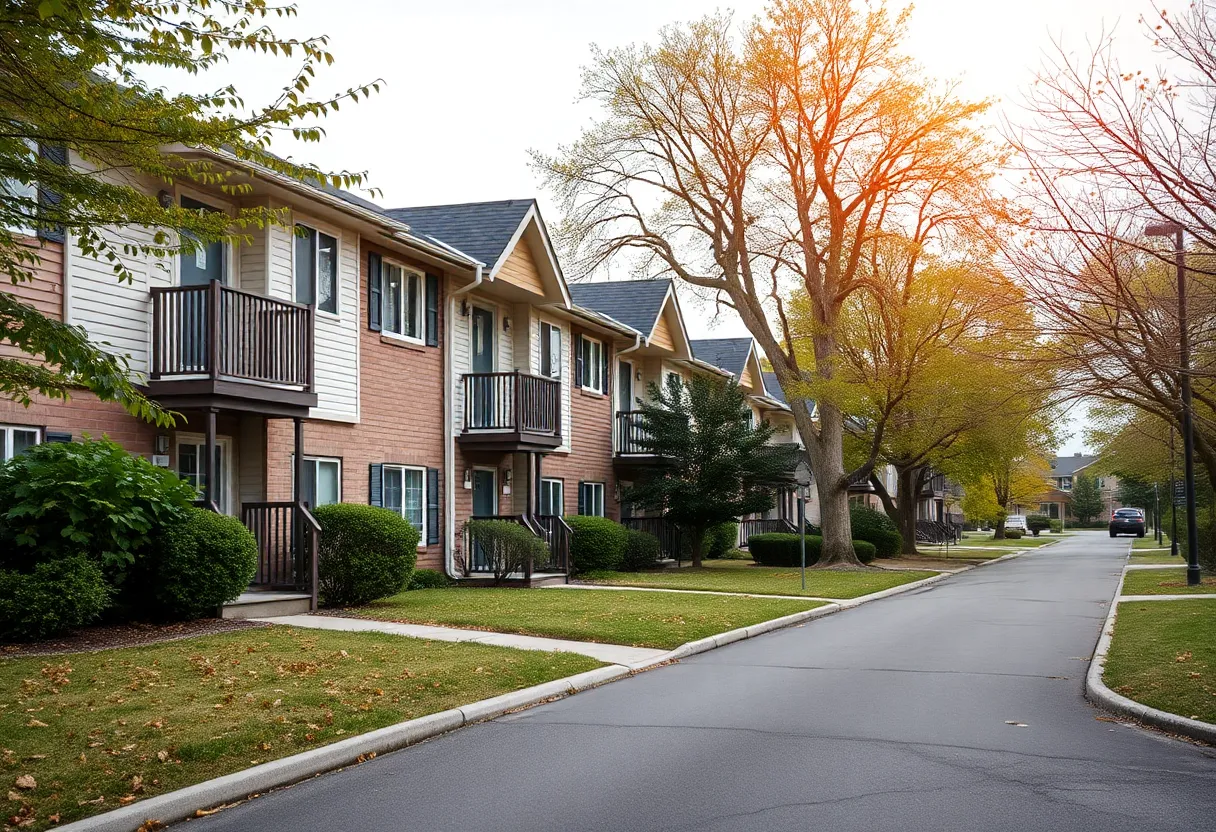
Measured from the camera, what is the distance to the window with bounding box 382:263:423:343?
829 inches

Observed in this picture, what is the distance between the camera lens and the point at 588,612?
17.0 m

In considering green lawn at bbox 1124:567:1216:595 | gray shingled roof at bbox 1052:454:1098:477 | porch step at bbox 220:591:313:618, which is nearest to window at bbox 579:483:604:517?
green lawn at bbox 1124:567:1216:595

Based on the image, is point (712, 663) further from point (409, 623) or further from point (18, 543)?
point (18, 543)

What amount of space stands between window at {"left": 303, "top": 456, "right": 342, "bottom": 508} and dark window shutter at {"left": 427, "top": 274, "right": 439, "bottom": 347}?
393cm

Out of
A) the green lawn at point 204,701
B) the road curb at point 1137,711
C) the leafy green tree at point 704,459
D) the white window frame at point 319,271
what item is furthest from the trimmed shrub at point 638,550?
the road curb at point 1137,711

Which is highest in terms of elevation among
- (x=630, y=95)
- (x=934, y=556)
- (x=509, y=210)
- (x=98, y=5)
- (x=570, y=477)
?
(x=630, y=95)

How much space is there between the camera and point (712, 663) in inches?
511

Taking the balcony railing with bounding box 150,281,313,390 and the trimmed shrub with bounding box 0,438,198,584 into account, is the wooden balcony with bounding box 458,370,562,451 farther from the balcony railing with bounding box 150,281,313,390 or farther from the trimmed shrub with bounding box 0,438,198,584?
the trimmed shrub with bounding box 0,438,198,584

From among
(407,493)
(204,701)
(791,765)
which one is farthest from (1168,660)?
(407,493)

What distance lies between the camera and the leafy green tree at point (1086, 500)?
115125mm

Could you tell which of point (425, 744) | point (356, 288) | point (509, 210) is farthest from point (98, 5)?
point (509, 210)

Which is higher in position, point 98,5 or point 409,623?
point 98,5

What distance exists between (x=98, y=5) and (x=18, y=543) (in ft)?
22.1

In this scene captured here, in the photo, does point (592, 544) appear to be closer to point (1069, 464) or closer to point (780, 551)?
point (780, 551)
